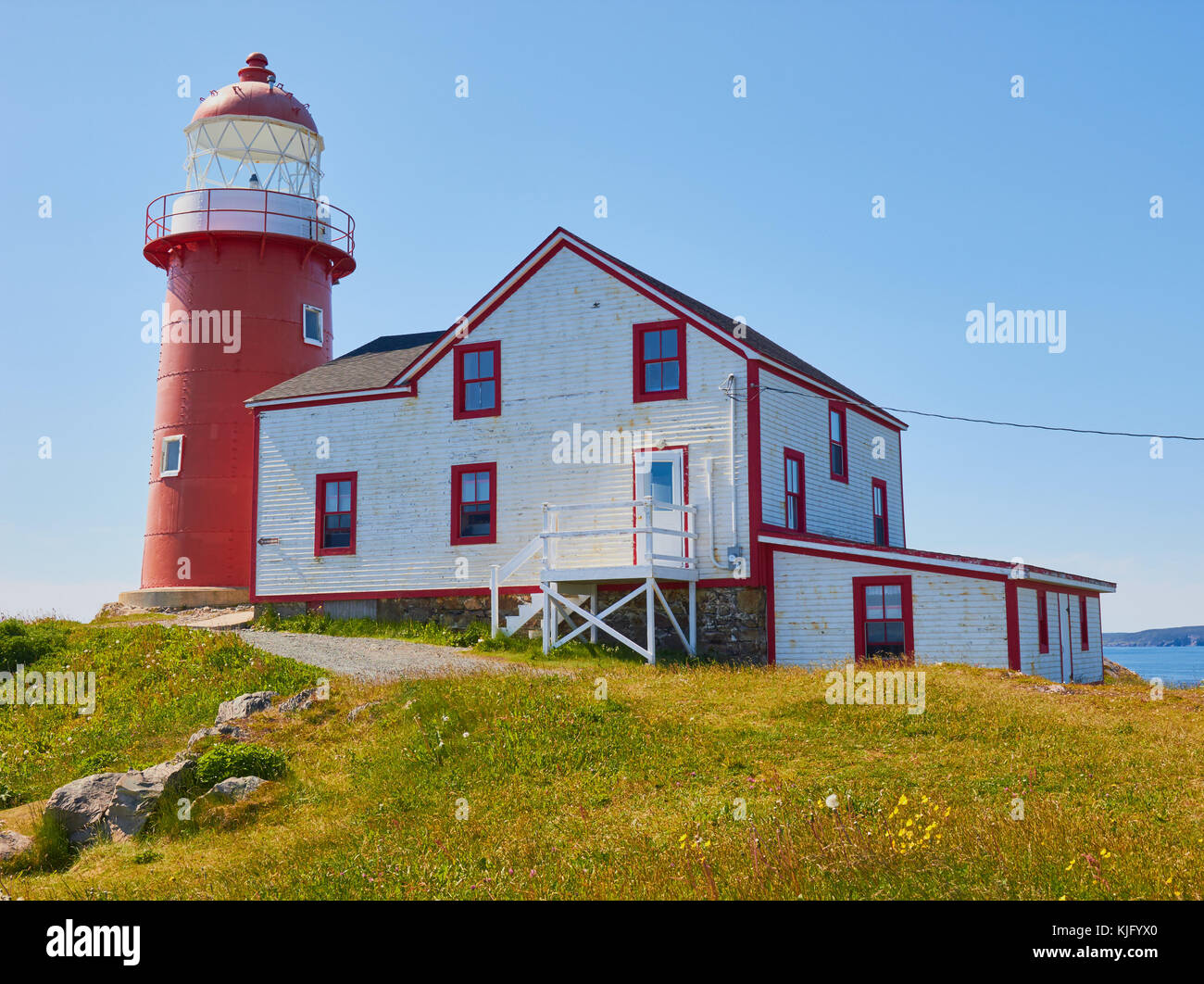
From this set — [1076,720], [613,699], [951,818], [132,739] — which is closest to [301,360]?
[132,739]

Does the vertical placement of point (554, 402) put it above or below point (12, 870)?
above

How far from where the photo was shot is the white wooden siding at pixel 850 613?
22391 millimetres

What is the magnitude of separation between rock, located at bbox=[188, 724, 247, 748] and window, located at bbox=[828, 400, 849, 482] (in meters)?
16.7

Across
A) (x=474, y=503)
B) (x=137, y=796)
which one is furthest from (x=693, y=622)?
(x=137, y=796)

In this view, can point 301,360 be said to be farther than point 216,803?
Yes

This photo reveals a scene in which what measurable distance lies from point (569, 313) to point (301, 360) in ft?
35.6

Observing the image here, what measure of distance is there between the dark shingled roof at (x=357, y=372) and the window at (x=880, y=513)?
12.5 m

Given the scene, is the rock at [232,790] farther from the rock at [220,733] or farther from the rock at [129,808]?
the rock at [220,733]

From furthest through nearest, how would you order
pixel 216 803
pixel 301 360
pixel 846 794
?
1. pixel 301 360
2. pixel 216 803
3. pixel 846 794

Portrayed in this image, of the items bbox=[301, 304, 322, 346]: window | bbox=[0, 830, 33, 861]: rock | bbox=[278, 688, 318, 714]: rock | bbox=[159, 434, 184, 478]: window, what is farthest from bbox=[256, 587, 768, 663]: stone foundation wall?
bbox=[0, 830, 33, 861]: rock

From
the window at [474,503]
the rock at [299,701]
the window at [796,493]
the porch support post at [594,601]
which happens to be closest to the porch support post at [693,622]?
the porch support post at [594,601]

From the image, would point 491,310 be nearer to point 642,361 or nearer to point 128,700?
point 642,361
